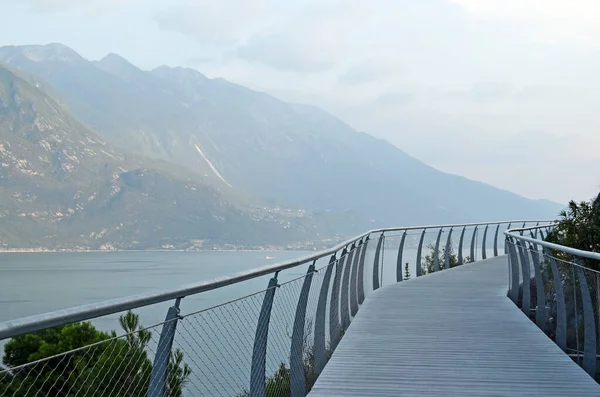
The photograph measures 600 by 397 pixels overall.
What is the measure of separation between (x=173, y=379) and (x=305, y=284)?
7.42 ft

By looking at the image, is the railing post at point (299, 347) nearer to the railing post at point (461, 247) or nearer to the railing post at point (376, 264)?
the railing post at point (376, 264)

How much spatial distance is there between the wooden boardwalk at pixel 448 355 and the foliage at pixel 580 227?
1.33m

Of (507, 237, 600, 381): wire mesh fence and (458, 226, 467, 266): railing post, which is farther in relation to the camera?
(458, 226, 467, 266): railing post

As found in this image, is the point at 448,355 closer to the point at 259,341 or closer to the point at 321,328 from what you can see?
the point at 321,328

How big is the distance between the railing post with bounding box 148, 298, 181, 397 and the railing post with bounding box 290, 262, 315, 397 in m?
2.38

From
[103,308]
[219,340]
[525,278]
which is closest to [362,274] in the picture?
[525,278]

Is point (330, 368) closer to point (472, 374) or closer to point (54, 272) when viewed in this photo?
point (472, 374)

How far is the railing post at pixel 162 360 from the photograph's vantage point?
3061 mm

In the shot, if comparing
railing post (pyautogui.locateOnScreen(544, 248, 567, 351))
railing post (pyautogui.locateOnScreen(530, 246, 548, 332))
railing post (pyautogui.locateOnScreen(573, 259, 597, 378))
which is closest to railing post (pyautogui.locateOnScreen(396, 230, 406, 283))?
railing post (pyautogui.locateOnScreen(530, 246, 548, 332))

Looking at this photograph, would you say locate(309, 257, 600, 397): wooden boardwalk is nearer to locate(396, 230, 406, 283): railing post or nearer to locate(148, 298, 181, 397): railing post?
locate(148, 298, 181, 397): railing post

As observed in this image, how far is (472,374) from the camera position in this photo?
21.5 feet

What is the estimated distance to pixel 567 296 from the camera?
7.07 m

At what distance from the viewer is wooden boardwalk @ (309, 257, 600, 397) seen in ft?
20.0

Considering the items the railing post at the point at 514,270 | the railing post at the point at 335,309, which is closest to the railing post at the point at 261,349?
the railing post at the point at 335,309
